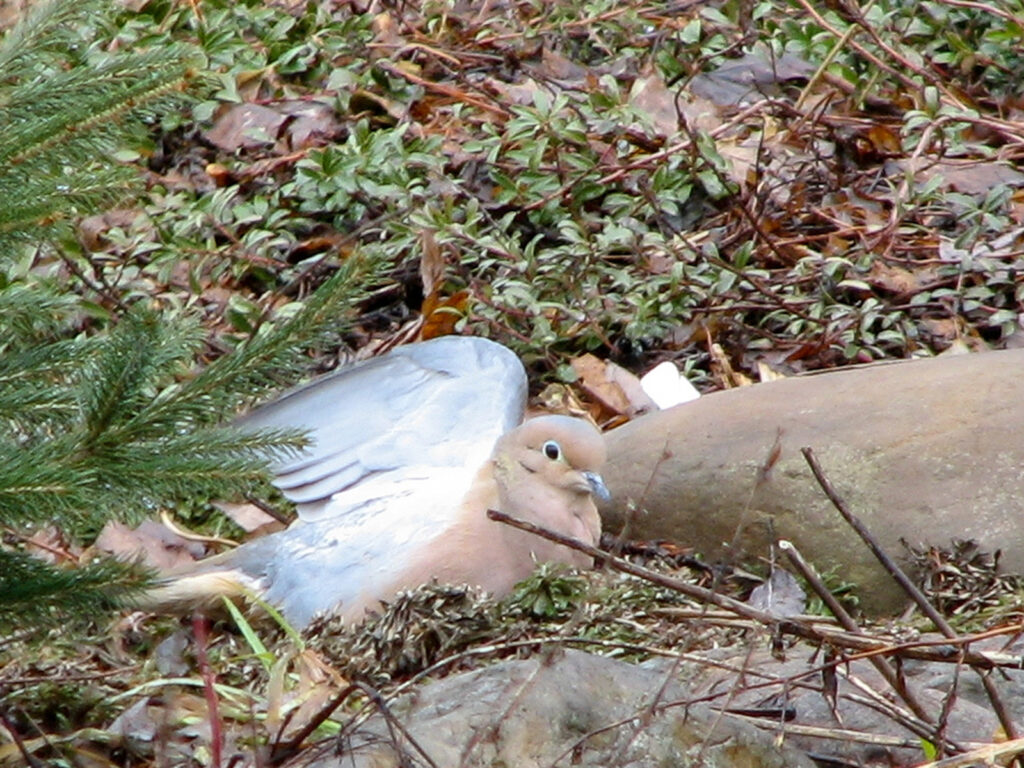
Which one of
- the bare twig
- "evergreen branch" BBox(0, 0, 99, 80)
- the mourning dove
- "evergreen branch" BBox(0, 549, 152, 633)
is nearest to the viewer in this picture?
the bare twig

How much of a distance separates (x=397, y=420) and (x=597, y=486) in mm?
695

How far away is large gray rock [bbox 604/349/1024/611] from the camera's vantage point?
3865mm

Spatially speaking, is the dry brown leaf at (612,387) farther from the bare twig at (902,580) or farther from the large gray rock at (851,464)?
the bare twig at (902,580)

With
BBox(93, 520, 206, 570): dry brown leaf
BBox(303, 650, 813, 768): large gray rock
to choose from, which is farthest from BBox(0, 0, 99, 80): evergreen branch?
BBox(93, 520, 206, 570): dry brown leaf

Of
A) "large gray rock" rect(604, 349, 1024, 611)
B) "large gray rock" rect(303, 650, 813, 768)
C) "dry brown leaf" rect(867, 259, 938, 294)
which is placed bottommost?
"dry brown leaf" rect(867, 259, 938, 294)

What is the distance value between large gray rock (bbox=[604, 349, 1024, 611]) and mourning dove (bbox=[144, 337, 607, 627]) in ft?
0.86

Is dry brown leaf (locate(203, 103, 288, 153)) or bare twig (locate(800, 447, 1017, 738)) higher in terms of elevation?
bare twig (locate(800, 447, 1017, 738))

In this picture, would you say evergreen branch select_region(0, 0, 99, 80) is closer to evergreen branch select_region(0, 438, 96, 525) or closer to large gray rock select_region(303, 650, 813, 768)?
evergreen branch select_region(0, 438, 96, 525)

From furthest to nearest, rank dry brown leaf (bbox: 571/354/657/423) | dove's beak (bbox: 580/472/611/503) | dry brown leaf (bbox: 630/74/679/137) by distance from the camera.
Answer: dry brown leaf (bbox: 630/74/679/137) < dry brown leaf (bbox: 571/354/657/423) < dove's beak (bbox: 580/472/611/503)

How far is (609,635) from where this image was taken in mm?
3469

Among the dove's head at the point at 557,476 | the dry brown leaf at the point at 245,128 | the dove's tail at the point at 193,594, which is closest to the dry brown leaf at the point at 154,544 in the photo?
the dove's tail at the point at 193,594

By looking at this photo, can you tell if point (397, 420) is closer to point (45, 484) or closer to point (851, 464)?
point (851, 464)

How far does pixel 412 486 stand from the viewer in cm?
425

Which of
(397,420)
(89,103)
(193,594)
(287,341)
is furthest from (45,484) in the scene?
(397,420)
